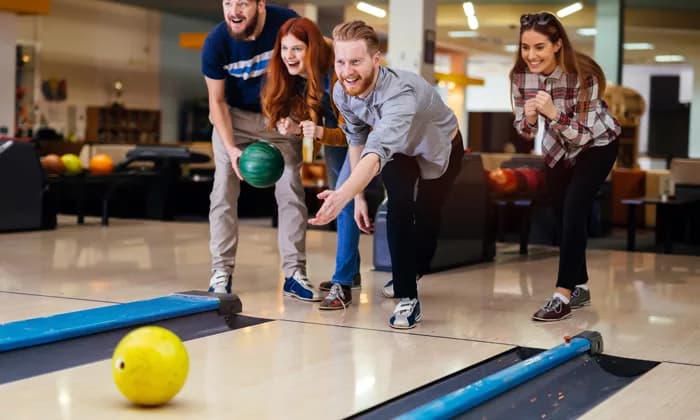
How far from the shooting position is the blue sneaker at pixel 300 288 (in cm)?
409

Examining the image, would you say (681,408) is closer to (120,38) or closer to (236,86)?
(236,86)

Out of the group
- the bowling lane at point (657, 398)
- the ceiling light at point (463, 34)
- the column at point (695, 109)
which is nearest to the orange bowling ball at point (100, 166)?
the bowling lane at point (657, 398)

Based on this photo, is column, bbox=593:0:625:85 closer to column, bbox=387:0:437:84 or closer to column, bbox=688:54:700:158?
column, bbox=387:0:437:84

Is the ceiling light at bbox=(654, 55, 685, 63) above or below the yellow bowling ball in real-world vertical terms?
above

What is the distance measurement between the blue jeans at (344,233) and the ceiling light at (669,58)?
18.1 m

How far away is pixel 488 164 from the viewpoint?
976 cm

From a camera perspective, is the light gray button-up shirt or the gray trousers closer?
the light gray button-up shirt

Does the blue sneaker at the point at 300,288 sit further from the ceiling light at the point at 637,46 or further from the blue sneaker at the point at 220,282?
the ceiling light at the point at 637,46

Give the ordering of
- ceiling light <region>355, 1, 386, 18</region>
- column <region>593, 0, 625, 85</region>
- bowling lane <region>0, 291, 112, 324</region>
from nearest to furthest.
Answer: bowling lane <region>0, 291, 112, 324</region>, column <region>593, 0, 625, 85</region>, ceiling light <region>355, 1, 386, 18</region>

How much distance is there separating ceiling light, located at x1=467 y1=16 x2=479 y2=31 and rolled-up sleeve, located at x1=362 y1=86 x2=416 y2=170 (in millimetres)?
12674

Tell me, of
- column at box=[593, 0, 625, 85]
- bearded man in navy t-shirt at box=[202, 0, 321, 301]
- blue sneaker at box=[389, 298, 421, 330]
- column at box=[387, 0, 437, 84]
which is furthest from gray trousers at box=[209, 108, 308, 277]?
column at box=[593, 0, 625, 85]

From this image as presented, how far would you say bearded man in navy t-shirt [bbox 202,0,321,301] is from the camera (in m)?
3.94

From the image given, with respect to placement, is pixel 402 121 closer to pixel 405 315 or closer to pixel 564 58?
pixel 405 315

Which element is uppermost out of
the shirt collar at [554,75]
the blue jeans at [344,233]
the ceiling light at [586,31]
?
the ceiling light at [586,31]
